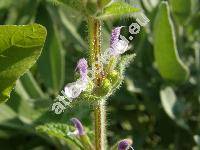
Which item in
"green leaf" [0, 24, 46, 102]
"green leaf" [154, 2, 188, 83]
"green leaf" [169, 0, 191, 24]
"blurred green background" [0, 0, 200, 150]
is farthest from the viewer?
"green leaf" [169, 0, 191, 24]

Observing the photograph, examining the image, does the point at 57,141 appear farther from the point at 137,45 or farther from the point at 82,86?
the point at 82,86

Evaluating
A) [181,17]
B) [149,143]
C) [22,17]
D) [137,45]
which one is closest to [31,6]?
[22,17]

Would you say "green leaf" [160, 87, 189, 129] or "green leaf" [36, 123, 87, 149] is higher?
"green leaf" [36, 123, 87, 149]

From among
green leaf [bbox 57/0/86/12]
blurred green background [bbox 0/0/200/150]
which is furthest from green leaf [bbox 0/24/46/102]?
blurred green background [bbox 0/0/200/150]

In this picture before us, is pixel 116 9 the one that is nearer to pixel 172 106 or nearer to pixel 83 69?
pixel 83 69

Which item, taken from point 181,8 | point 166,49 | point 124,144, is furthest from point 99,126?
point 181,8

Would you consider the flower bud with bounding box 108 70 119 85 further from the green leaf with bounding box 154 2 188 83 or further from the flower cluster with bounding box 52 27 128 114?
the green leaf with bounding box 154 2 188 83
